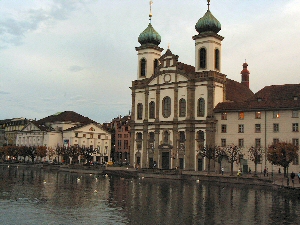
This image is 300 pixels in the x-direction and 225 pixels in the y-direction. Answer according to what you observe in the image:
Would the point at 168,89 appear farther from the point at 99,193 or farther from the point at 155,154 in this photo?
the point at 99,193

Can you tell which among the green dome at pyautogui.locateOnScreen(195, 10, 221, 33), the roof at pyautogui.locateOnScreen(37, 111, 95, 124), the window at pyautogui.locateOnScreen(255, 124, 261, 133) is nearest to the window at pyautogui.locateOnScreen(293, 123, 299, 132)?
the window at pyautogui.locateOnScreen(255, 124, 261, 133)

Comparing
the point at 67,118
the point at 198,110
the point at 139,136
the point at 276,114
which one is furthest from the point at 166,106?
the point at 67,118

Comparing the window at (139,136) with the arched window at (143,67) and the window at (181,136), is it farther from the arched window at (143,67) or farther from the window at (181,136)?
the arched window at (143,67)

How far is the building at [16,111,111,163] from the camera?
12869cm

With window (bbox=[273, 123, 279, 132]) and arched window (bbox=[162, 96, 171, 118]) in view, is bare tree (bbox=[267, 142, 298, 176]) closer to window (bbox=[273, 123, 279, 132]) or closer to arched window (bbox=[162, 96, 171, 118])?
window (bbox=[273, 123, 279, 132])

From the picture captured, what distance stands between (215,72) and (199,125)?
997 cm

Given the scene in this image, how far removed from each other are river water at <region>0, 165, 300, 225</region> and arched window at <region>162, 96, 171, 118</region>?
110ft

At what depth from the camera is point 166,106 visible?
8938 cm

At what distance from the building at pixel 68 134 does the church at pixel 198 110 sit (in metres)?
36.0

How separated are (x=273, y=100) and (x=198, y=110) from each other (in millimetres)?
14083

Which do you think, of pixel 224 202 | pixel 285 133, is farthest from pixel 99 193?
pixel 285 133

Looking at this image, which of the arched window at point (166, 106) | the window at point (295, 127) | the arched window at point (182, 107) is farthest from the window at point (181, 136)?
the window at point (295, 127)

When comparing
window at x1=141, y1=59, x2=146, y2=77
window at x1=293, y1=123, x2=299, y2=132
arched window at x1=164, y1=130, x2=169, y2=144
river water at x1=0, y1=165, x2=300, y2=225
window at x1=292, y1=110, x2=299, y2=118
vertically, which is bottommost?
river water at x1=0, y1=165, x2=300, y2=225

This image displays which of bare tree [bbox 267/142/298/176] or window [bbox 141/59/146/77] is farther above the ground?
window [bbox 141/59/146/77]
